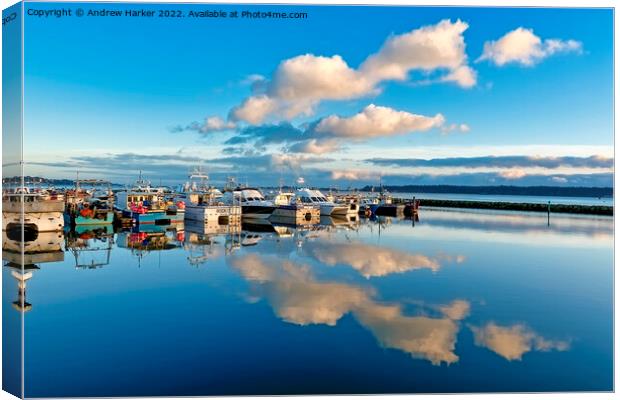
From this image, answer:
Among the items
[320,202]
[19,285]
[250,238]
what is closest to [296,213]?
→ [320,202]

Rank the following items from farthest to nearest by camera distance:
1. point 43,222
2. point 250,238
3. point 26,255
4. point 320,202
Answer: point 320,202
point 250,238
point 43,222
point 26,255

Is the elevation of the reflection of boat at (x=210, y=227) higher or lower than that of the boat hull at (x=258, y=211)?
lower

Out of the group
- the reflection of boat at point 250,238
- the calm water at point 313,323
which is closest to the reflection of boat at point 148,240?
the calm water at point 313,323

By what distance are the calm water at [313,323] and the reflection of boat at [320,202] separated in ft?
72.2

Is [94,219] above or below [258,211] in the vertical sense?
below

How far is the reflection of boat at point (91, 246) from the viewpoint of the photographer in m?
15.0

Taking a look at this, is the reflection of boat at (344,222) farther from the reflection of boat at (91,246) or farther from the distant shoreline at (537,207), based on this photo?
the distant shoreline at (537,207)

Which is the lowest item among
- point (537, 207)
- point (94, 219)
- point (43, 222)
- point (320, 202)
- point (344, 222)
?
point (344, 222)

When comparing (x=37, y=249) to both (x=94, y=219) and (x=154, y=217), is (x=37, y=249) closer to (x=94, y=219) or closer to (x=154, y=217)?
(x=94, y=219)

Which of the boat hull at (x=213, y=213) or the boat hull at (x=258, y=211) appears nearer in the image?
the boat hull at (x=213, y=213)

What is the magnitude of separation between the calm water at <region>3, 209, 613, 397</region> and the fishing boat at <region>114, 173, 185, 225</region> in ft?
40.8

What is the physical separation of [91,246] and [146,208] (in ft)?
39.6

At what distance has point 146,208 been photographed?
3062 cm

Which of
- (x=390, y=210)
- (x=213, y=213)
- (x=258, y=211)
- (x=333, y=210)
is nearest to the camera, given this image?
(x=213, y=213)
